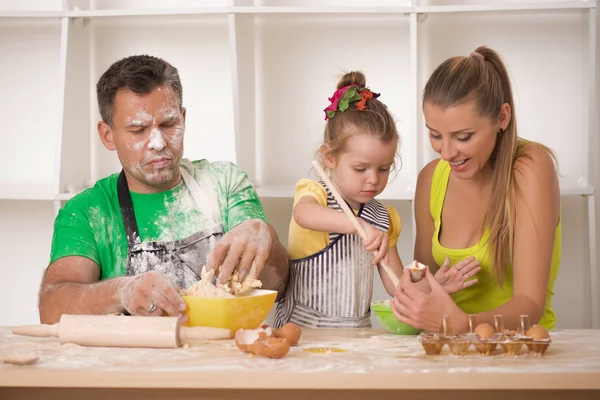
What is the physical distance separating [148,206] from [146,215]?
25mm

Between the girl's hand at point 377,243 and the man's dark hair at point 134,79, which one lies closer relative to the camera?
the girl's hand at point 377,243

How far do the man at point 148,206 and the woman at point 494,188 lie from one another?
46cm

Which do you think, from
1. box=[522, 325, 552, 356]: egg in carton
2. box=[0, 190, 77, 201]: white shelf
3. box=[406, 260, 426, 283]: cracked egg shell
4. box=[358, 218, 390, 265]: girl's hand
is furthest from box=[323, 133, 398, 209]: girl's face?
box=[0, 190, 77, 201]: white shelf

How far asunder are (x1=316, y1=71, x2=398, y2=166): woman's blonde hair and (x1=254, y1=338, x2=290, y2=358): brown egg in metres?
0.79

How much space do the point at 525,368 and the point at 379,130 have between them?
863 millimetres

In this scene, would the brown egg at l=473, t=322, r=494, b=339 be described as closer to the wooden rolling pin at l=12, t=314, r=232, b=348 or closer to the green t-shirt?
the wooden rolling pin at l=12, t=314, r=232, b=348

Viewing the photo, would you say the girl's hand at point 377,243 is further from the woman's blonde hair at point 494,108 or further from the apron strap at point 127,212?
the apron strap at point 127,212

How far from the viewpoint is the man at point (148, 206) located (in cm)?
182

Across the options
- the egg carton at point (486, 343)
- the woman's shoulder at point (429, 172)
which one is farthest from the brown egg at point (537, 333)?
the woman's shoulder at point (429, 172)

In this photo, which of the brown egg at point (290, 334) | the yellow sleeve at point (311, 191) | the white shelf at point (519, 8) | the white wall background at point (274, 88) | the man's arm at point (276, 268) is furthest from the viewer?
the white wall background at point (274, 88)

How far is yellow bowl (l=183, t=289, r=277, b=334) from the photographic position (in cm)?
134

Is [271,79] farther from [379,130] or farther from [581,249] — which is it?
[581,249]

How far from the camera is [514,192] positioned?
1678 millimetres

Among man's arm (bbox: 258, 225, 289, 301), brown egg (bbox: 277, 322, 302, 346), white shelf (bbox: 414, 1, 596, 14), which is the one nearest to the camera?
brown egg (bbox: 277, 322, 302, 346)
